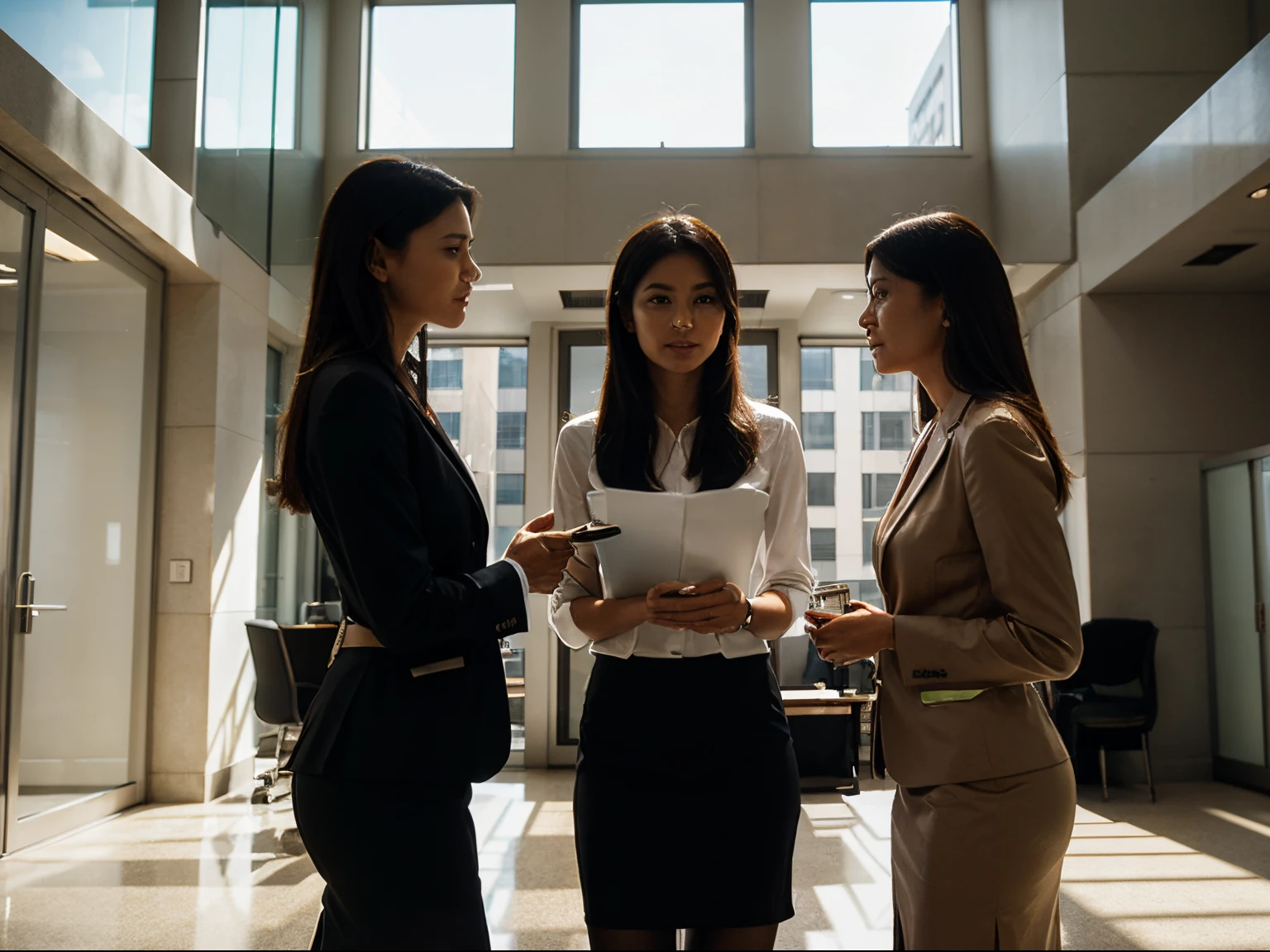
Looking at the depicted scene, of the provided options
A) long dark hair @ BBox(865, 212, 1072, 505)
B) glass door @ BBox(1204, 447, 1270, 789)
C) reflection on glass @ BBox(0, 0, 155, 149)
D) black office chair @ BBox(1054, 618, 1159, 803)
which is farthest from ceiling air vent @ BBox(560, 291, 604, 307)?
long dark hair @ BBox(865, 212, 1072, 505)

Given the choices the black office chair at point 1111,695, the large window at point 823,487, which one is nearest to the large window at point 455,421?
the large window at point 823,487

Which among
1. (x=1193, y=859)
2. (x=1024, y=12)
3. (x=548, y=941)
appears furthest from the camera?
(x=1024, y=12)

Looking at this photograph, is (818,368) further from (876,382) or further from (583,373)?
(583,373)

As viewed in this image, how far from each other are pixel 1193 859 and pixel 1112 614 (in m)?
2.33

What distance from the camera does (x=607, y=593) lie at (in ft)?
5.52

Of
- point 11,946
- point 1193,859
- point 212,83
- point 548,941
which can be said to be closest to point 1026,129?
point 1193,859

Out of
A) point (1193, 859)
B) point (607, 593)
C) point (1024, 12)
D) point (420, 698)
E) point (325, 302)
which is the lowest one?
point (1193, 859)

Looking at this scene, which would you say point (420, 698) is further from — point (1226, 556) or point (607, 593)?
point (1226, 556)

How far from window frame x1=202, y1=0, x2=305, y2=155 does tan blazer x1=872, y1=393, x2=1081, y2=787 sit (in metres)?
5.83

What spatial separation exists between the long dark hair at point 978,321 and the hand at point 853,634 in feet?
1.06

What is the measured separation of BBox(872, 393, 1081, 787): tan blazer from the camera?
1.42 m

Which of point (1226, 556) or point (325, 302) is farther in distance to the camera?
point (1226, 556)

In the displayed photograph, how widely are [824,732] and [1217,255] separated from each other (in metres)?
3.78

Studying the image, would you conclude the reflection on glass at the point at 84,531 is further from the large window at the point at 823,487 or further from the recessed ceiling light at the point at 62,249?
the large window at the point at 823,487
